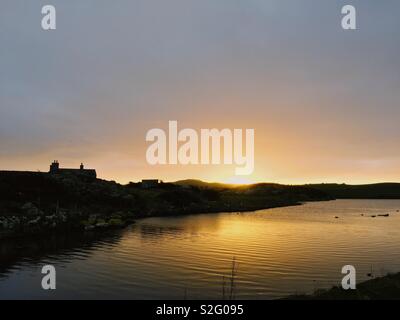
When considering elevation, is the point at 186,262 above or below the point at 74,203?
below

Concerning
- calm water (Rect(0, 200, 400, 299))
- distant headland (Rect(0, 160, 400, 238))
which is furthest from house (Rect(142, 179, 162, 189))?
calm water (Rect(0, 200, 400, 299))

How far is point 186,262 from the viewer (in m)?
45.3

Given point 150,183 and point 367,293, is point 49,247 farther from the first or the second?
point 150,183

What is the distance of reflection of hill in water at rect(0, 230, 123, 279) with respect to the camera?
43634mm

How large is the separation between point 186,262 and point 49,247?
64.7 ft

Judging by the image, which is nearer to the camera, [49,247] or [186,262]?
[186,262]

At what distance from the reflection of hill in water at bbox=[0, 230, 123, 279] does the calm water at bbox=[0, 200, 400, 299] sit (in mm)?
110

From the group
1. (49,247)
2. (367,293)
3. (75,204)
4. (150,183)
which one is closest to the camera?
(367,293)

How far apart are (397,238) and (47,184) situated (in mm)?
79888

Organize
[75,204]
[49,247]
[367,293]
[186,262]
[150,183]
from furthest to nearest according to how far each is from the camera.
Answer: [150,183]
[75,204]
[49,247]
[186,262]
[367,293]

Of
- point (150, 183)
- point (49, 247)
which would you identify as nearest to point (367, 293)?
point (49, 247)

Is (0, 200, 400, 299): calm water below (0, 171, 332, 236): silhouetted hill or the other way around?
below

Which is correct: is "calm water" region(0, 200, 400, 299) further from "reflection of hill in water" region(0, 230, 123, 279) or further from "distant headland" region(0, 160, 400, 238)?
"distant headland" region(0, 160, 400, 238)

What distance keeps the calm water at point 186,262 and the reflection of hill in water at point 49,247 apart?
0.36 ft
